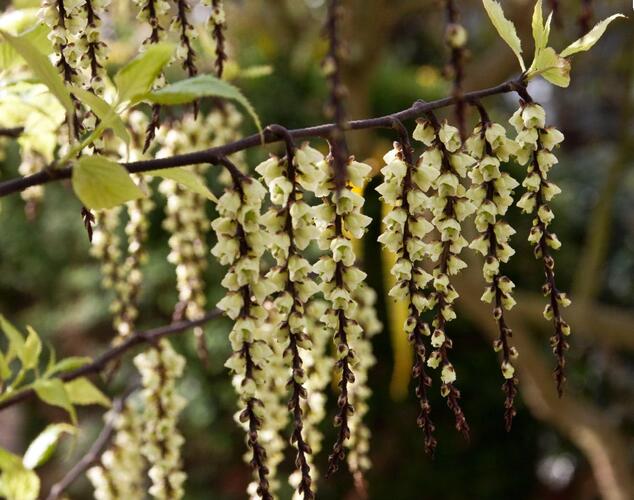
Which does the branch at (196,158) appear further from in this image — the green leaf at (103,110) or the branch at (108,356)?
the branch at (108,356)

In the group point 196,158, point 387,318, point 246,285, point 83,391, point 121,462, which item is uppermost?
point 196,158

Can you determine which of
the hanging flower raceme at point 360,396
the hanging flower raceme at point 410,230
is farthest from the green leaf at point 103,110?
the hanging flower raceme at point 360,396

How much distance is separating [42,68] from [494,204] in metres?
0.38

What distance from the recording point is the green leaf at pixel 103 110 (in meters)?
0.60

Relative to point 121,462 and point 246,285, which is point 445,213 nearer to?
point 246,285

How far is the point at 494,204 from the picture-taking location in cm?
68

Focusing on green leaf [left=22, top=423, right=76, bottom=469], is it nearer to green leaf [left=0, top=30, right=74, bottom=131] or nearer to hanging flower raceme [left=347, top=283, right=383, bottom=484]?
hanging flower raceme [left=347, top=283, right=383, bottom=484]

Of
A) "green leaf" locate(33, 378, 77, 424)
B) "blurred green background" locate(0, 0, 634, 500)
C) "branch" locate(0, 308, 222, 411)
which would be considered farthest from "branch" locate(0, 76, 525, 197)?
"blurred green background" locate(0, 0, 634, 500)

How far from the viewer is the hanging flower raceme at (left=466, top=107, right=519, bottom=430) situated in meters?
0.66

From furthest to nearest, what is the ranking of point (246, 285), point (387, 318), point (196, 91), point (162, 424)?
point (387, 318), point (162, 424), point (246, 285), point (196, 91)

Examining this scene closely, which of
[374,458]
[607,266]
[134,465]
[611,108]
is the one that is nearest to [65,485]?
[134,465]

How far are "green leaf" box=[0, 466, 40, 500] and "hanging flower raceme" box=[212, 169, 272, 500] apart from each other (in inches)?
15.4

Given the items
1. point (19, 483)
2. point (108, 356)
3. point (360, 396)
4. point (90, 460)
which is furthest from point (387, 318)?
point (19, 483)

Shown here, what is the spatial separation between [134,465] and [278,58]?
2766mm
